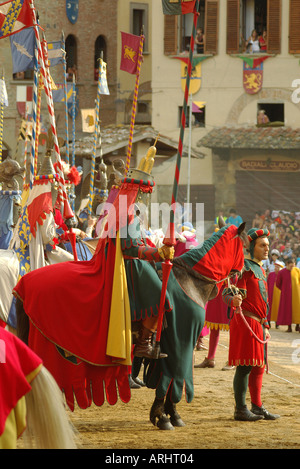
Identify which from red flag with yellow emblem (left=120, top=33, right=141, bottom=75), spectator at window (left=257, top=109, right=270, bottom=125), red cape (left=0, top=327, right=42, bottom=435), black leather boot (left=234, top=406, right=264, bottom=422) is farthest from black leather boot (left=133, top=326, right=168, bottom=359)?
spectator at window (left=257, top=109, right=270, bottom=125)

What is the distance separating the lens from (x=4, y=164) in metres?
10.4

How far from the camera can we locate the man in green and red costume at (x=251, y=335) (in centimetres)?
820

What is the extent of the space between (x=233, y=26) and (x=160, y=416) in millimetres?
26919

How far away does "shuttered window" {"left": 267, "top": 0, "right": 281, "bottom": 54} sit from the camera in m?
32.6

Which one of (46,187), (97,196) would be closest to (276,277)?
(97,196)

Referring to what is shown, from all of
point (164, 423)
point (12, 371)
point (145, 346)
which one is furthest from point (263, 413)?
point (12, 371)

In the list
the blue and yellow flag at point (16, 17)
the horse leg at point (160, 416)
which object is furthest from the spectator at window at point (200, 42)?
the horse leg at point (160, 416)

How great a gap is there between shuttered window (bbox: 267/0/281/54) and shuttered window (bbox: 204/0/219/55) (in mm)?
1994

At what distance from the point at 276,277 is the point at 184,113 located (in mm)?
14191

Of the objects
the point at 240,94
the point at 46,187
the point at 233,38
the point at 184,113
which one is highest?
the point at 233,38

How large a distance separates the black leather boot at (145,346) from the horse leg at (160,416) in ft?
1.70

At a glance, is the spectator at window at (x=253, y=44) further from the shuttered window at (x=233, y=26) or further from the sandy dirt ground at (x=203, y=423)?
the sandy dirt ground at (x=203, y=423)

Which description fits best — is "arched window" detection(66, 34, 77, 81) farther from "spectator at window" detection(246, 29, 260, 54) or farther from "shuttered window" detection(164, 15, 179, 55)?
"spectator at window" detection(246, 29, 260, 54)

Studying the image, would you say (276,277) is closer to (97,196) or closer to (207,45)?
(97,196)
